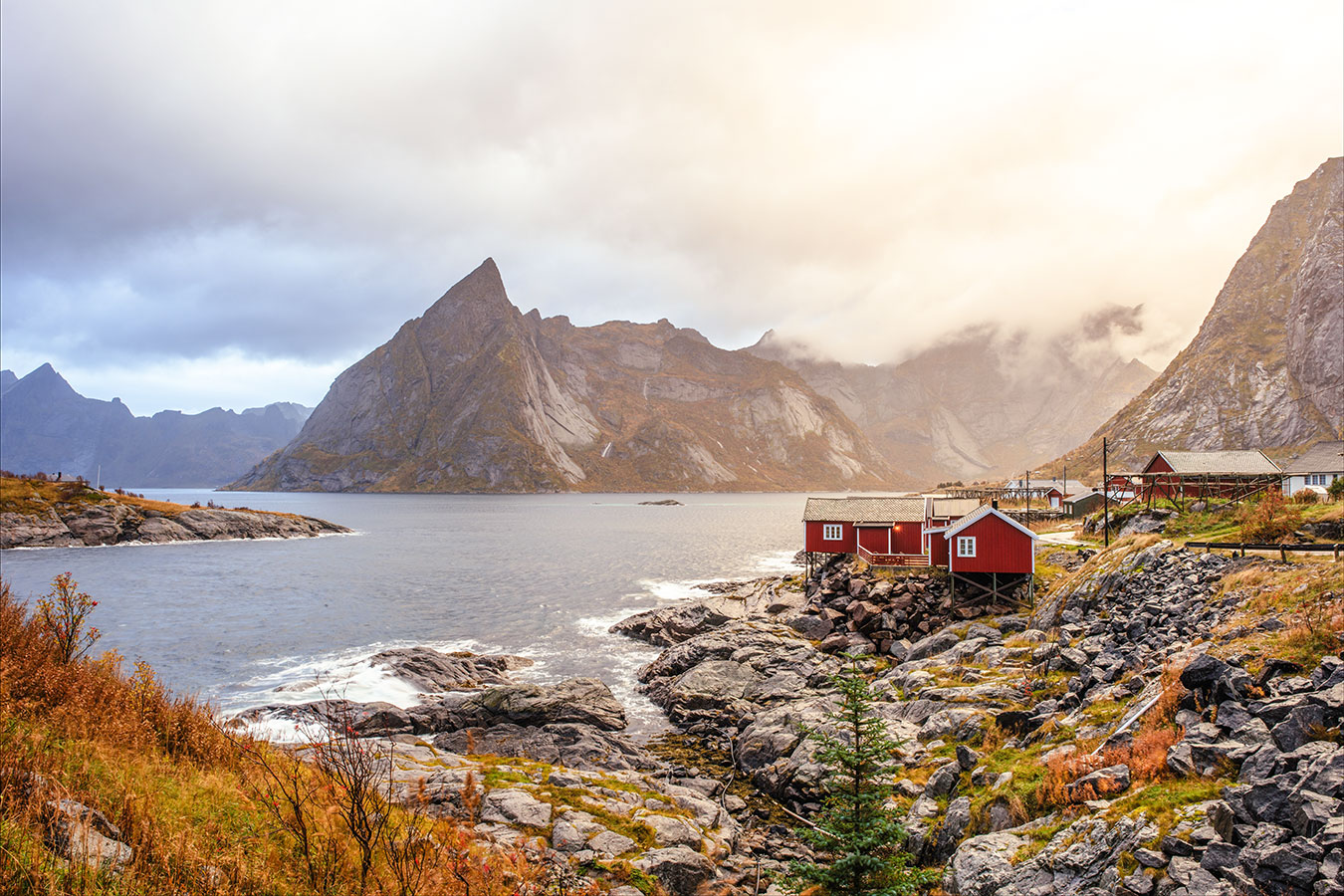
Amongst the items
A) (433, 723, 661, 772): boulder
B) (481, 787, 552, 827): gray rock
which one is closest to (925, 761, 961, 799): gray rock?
(481, 787, 552, 827): gray rock

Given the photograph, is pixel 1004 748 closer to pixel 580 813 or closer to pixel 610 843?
pixel 610 843

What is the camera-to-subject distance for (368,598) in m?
57.2

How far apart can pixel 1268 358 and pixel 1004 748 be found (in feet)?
666

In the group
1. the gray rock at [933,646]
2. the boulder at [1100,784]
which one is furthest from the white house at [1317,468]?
the boulder at [1100,784]

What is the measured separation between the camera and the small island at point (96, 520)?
8600 centimetres

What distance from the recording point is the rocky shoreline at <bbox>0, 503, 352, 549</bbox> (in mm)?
85562

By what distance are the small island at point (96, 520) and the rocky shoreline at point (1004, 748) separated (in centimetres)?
8486

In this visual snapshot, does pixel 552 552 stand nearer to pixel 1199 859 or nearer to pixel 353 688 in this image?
pixel 353 688

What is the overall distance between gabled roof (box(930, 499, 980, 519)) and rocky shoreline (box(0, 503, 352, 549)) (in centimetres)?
10564

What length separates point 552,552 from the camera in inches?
3573

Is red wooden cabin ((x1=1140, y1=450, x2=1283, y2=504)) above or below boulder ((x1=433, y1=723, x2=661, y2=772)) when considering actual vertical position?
above

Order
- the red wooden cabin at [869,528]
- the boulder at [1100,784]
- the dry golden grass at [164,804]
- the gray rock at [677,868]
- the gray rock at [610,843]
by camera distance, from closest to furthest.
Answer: the dry golden grass at [164,804] < the boulder at [1100,784] < the gray rock at [677,868] < the gray rock at [610,843] < the red wooden cabin at [869,528]

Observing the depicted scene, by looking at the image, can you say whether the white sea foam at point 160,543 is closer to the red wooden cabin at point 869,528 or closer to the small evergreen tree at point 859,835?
the red wooden cabin at point 869,528

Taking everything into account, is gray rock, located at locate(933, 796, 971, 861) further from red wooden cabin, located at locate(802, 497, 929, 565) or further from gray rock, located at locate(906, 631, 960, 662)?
red wooden cabin, located at locate(802, 497, 929, 565)
